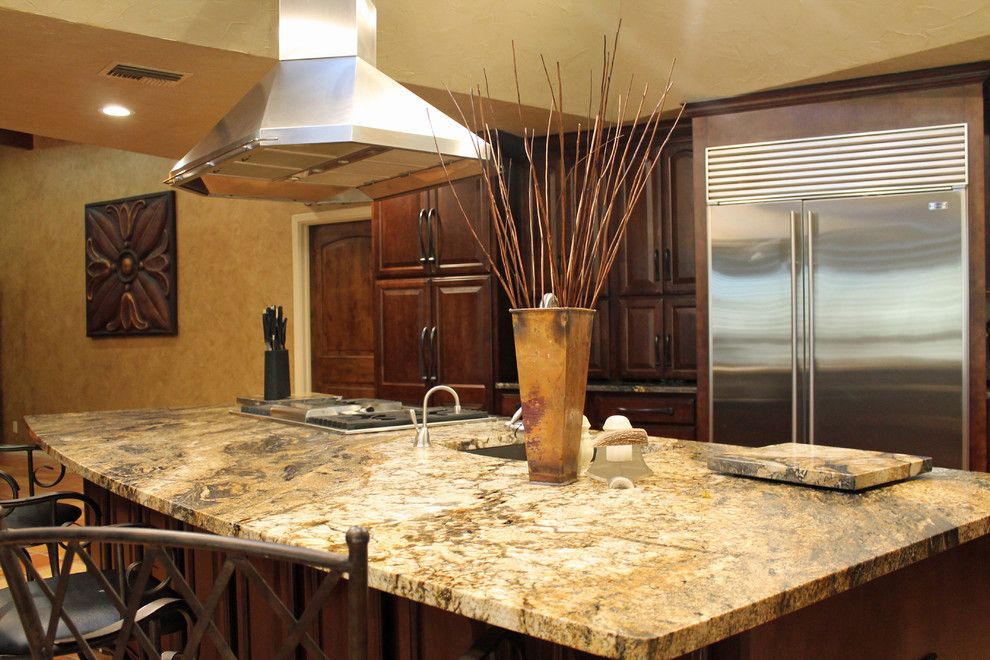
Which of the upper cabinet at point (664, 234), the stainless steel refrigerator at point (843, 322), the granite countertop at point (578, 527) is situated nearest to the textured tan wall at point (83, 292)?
the upper cabinet at point (664, 234)

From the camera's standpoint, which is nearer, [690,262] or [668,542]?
[668,542]

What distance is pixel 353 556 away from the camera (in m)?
0.90

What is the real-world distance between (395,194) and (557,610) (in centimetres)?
270

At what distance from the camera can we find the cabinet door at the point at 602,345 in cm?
466

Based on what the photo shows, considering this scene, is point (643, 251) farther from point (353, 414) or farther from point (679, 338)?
point (353, 414)

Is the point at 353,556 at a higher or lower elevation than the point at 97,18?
lower

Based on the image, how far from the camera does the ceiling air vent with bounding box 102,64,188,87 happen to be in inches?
135

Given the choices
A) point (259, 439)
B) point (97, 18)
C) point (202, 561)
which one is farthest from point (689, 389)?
point (97, 18)

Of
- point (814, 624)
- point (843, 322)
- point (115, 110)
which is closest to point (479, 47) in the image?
point (115, 110)

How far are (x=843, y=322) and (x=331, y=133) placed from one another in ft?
7.75

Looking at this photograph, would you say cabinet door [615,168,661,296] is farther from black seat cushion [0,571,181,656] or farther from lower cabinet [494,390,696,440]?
black seat cushion [0,571,181,656]

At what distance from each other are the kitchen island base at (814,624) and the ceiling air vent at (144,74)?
2.29 m

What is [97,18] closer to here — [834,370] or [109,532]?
[109,532]

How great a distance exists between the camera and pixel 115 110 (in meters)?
4.05
